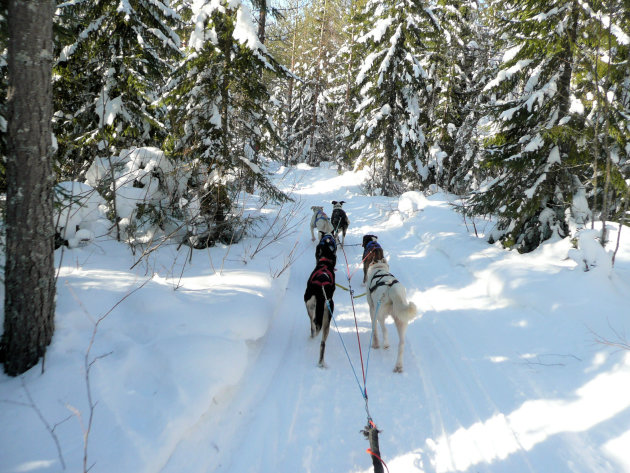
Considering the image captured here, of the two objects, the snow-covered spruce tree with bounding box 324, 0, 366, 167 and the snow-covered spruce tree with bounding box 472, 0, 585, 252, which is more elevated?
the snow-covered spruce tree with bounding box 324, 0, 366, 167

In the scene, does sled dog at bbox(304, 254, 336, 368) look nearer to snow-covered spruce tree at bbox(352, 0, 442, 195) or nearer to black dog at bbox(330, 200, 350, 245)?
black dog at bbox(330, 200, 350, 245)

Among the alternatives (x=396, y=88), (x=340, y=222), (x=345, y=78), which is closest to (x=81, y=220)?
(x=340, y=222)

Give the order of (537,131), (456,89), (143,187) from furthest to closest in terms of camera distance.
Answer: (456,89) → (143,187) → (537,131)

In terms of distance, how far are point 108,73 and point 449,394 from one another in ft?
30.8

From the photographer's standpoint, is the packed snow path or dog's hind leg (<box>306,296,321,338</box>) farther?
dog's hind leg (<box>306,296,321,338</box>)

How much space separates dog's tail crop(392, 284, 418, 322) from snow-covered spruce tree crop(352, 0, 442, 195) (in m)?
13.4

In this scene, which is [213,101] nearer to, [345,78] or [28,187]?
[28,187]

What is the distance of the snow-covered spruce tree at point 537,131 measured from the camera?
6551 millimetres

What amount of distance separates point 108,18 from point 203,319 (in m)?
7.76

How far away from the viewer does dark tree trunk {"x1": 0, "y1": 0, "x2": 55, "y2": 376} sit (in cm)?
252

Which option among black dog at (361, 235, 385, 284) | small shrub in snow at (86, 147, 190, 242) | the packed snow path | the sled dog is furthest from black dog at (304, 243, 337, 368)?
small shrub in snow at (86, 147, 190, 242)

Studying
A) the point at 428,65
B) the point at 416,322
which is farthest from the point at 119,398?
the point at 428,65

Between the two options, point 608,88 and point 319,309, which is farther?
point 608,88

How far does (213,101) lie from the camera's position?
7.49 metres
